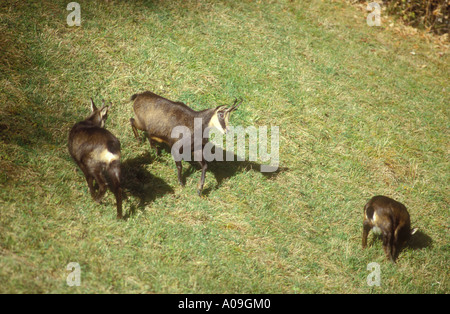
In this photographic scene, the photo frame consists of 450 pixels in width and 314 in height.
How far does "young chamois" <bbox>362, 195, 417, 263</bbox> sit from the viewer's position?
6.02 m

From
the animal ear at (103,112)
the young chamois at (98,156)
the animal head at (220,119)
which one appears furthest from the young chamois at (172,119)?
the young chamois at (98,156)

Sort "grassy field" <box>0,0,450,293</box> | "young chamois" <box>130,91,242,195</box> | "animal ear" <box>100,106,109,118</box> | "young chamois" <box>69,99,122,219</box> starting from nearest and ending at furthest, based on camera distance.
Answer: "grassy field" <box>0,0,450,293</box> → "young chamois" <box>69,99,122,219</box> → "animal ear" <box>100,106,109,118</box> → "young chamois" <box>130,91,242,195</box>

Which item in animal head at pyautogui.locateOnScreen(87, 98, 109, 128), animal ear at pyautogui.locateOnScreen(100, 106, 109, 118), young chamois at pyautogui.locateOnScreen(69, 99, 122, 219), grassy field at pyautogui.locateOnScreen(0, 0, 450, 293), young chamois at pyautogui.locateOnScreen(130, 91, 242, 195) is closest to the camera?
grassy field at pyautogui.locateOnScreen(0, 0, 450, 293)

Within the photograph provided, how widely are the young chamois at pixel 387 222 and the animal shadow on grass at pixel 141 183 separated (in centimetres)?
310

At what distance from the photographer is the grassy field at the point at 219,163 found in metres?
5.12

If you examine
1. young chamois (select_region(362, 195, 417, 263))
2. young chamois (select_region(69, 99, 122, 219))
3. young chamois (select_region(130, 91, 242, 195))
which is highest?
young chamois (select_region(130, 91, 242, 195))

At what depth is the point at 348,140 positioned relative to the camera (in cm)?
852

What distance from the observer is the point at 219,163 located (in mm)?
7145

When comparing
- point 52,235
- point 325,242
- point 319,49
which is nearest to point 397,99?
point 319,49

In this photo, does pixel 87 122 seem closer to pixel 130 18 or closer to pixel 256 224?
pixel 256 224

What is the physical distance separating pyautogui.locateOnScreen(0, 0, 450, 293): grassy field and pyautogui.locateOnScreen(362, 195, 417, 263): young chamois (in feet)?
0.73

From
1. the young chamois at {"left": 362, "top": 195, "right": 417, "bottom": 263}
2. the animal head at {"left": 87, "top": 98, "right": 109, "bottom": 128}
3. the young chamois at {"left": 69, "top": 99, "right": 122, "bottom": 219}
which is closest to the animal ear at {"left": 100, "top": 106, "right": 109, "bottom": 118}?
the animal head at {"left": 87, "top": 98, "right": 109, "bottom": 128}

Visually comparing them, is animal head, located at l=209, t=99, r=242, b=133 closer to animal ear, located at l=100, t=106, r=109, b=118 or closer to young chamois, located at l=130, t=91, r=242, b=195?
young chamois, located at l=130, t=91, r=242, b=195

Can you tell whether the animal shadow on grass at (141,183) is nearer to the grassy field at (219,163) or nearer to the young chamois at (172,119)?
the grassy field at (219,163)
